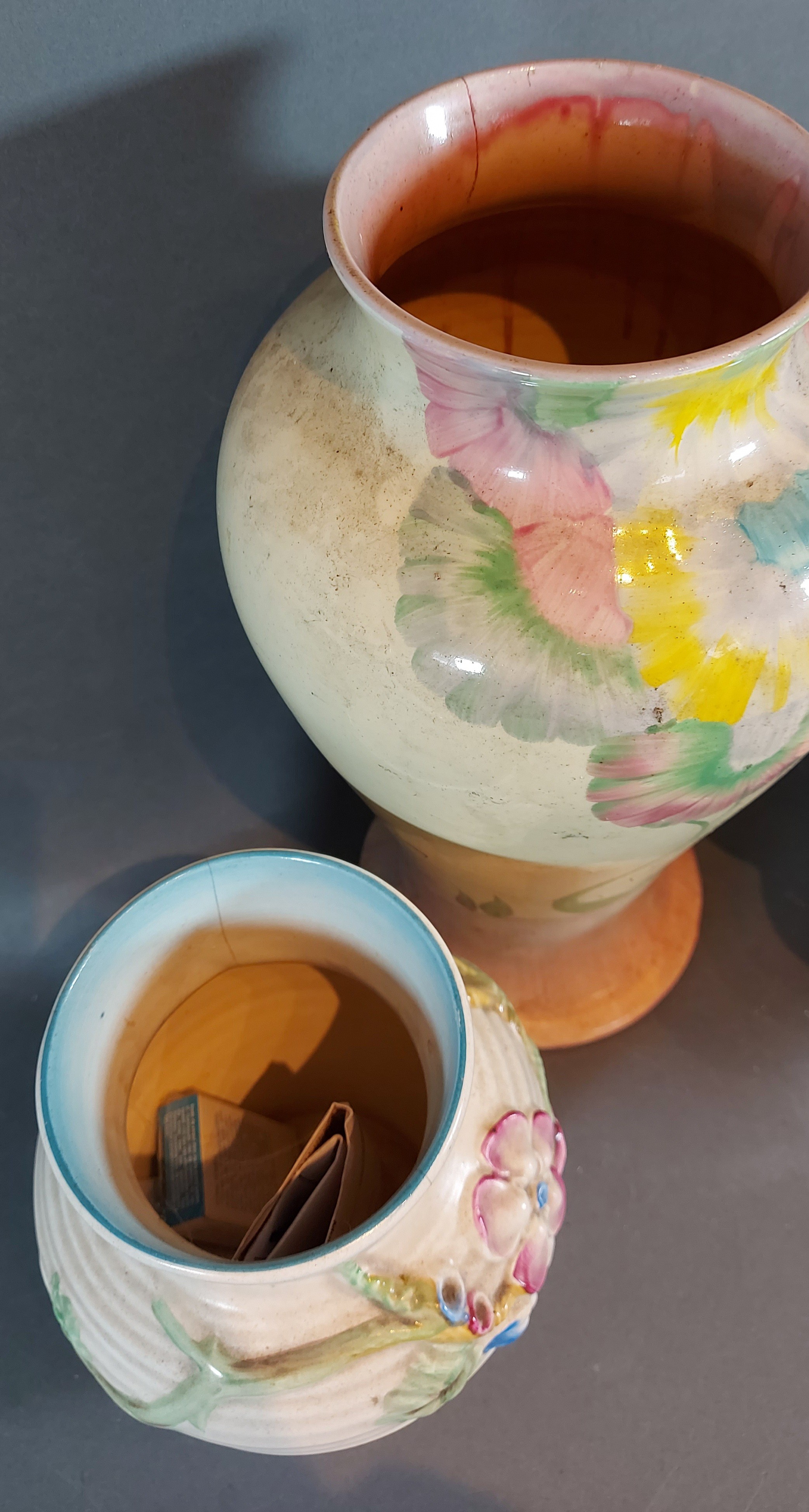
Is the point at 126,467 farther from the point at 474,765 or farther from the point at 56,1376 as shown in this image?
the point at 56,1376

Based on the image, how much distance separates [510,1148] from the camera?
44 centimetres

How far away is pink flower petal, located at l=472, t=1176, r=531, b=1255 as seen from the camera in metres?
0.42

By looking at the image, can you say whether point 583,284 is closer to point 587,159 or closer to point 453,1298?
point 587,159

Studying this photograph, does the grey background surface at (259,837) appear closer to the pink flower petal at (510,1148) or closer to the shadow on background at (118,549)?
the shadow on background at (118,549)

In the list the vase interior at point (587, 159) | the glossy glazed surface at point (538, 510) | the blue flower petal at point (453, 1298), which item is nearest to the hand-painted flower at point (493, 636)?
the glossy glazed surface at point (538, 510)

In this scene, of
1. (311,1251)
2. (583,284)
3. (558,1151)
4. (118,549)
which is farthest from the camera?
(118,549)

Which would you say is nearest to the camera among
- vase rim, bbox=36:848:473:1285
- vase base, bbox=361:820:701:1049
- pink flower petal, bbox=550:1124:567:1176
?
vase rim, bbox=36:848:473:1285

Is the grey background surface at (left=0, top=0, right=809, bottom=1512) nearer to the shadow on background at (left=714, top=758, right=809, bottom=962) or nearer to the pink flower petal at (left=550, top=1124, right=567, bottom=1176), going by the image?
the shadow on background at (left=714, top=758, right=809, bottom=962)

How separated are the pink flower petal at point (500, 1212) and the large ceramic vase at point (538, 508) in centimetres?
15

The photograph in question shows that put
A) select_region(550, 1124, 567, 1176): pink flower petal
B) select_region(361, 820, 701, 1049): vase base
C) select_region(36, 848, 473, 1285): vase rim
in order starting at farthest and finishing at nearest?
1. select_region(361, 820, 701, 1049): vase base
2. select_region(550, 1124, 567, 1176): pink flower petal
3. select_region(36, 848, 473, 1285): vase rim

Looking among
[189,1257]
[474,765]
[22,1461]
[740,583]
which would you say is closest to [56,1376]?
[22,1461]

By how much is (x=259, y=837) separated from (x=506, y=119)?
50 cm

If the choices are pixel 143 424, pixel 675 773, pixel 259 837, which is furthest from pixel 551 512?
pixel 259 837

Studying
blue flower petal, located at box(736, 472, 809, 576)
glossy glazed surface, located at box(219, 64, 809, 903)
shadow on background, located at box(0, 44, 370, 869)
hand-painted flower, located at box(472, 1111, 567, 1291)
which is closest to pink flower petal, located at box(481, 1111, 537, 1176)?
hand-painted flower, located at box(472, 1111, 567, 1291)
